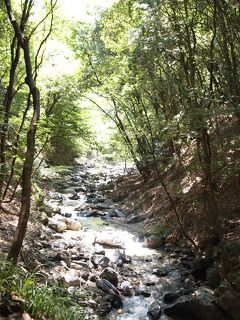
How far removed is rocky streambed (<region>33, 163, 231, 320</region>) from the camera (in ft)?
20.9

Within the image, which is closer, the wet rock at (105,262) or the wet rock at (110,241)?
the wet rock at (105,262)

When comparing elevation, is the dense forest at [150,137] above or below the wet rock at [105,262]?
above

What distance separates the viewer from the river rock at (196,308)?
239 inches

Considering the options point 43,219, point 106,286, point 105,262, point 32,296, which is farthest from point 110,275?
point 43,219

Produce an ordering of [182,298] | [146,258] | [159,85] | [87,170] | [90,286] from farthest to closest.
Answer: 1. [87,170]
2. [146,258]
3. [159,85]
4. [90,286]
5. [182,298]

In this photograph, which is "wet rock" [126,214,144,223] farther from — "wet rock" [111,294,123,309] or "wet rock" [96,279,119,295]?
"wet rock" [111,294,123,309]

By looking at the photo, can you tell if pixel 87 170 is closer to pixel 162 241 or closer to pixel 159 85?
pixel 162 241

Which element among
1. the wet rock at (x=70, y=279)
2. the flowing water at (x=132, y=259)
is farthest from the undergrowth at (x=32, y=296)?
the wet rock at (x=70, y=279)

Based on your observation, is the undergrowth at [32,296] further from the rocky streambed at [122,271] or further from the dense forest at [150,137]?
the rocky streambed at [122,271]

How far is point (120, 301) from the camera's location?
6.80 metres

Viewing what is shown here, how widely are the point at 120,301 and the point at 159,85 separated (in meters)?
4.85

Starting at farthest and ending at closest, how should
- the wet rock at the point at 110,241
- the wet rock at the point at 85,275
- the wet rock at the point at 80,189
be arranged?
the wet rock at the point at 80,189
the wet rock at the point at 110,241
the wet rock at the point at 85,275

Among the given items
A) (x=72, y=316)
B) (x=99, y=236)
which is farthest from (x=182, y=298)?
(x=99, y=236)

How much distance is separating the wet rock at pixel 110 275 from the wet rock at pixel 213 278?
1.87 m
